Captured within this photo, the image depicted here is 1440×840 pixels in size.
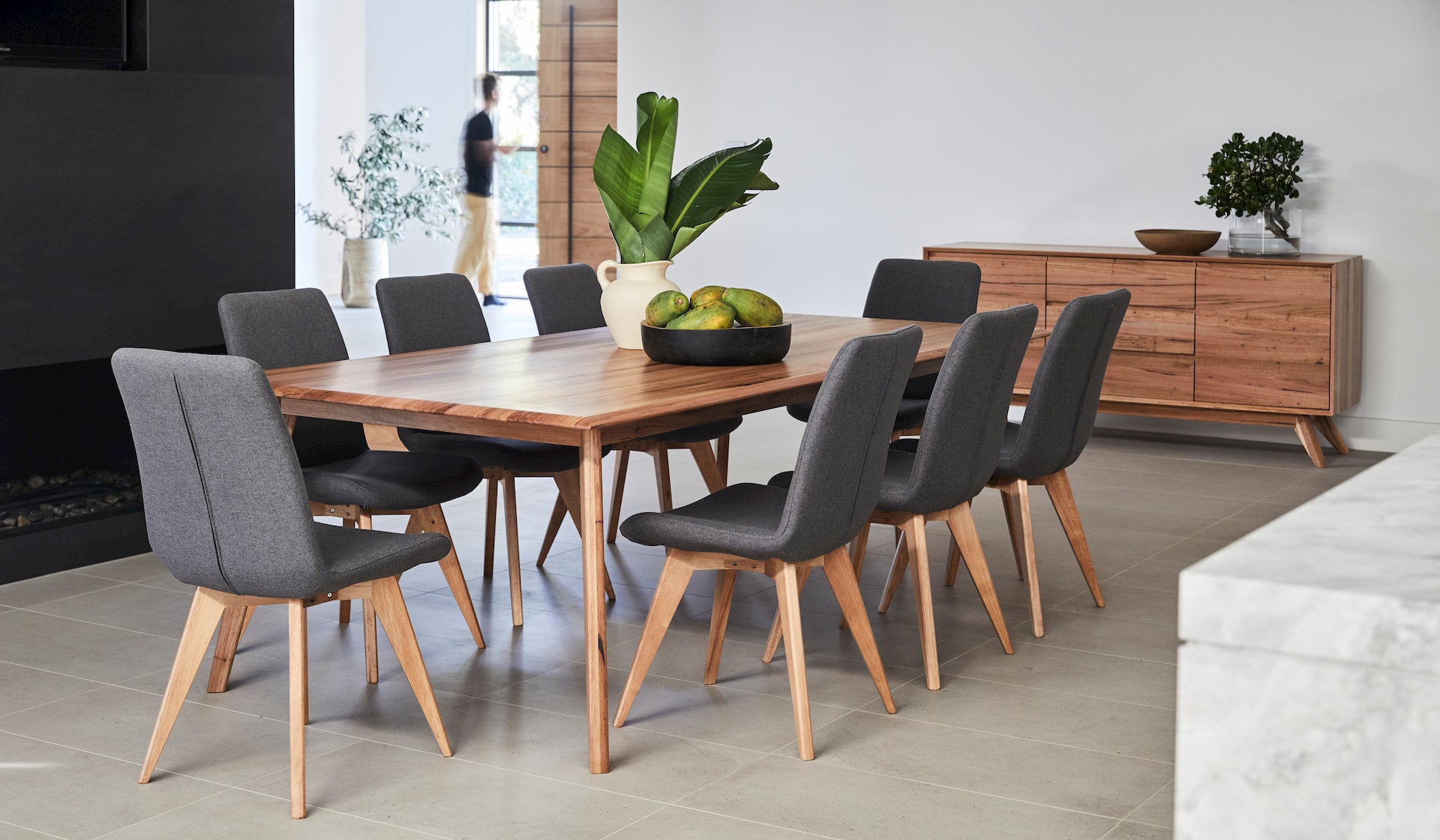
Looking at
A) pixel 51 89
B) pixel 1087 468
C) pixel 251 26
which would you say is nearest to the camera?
pixel 51 89

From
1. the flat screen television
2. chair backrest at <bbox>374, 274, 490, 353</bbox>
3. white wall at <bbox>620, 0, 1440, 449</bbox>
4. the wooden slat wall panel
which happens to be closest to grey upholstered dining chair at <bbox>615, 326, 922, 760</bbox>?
A: chair backrest at <bbox>374, 274, 490, 353</bbox>

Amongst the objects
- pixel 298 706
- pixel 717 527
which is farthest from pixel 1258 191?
pixel 298 706

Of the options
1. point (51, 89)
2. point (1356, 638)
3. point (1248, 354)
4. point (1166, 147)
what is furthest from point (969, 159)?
point (1356, 638)

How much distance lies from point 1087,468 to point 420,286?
3.00 m

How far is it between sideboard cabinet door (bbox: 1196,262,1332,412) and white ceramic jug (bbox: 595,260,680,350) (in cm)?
313

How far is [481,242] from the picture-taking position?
10.1 metres

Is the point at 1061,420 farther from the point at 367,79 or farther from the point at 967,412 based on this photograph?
the point at 367,79

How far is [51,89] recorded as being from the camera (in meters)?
3.97

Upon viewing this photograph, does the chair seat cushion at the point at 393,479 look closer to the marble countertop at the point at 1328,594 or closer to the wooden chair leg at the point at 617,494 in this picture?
the wooden chair leg at the point at 617,494

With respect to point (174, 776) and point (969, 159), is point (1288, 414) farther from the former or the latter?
point (174, 776)

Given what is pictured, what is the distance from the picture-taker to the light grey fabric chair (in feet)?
11.4

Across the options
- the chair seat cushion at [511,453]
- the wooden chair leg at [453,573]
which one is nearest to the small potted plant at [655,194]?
the chair seat cushion at [511,453]

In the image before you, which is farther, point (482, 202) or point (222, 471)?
point (482, 202)

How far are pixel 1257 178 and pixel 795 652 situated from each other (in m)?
4.04
